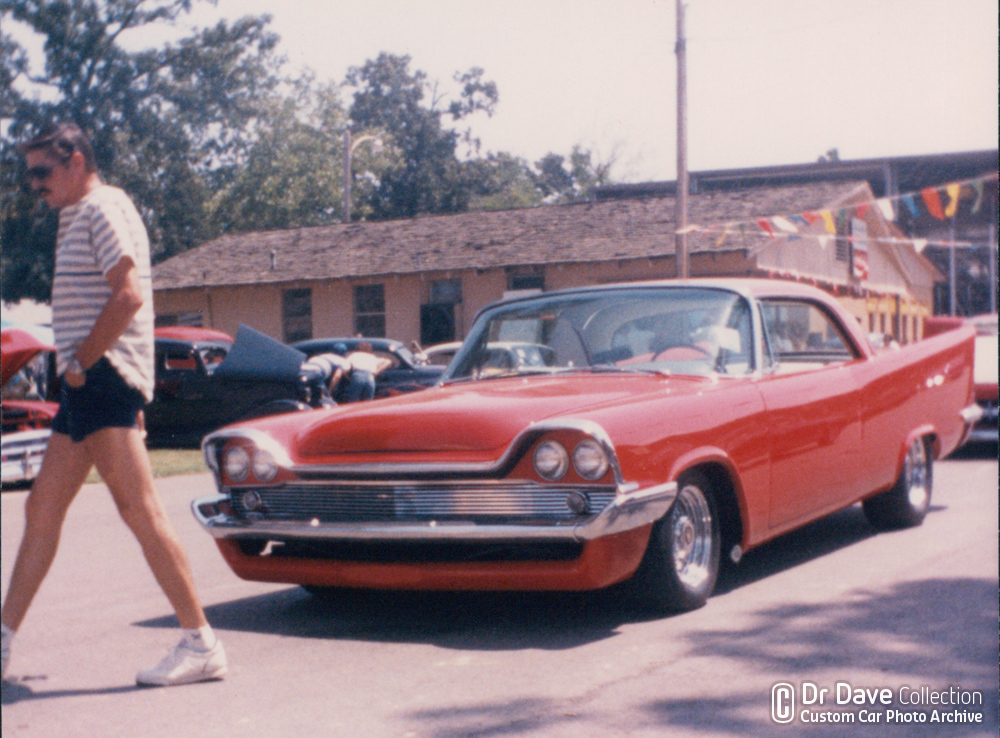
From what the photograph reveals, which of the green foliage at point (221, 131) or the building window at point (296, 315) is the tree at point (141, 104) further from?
the building window at point (296, 315)

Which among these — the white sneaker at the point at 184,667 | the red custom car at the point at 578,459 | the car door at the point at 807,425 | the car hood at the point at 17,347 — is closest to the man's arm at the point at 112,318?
the white sneaker at the point at 184,667

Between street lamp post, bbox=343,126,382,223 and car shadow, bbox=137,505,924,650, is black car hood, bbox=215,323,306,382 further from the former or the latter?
car shadow, bbox=137,505,924,650

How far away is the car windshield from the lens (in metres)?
5.26

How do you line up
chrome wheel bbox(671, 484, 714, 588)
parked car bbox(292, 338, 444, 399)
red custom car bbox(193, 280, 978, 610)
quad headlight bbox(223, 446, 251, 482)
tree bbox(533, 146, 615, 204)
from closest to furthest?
red custom car bbox(193, 280, 978, 610) < chrome wheel bbox(671, 484, 714, 588) < quad headlight bbox(223, 446, 251, 482) < tree bbox(533, 146, 615, 204) < parked car bbox(292, 338, 444, 399)

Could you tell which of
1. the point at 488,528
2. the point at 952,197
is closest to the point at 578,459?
the point at 488,528

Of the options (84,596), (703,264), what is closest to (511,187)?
(84,596)

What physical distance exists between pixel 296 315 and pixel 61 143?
5381 millimetres

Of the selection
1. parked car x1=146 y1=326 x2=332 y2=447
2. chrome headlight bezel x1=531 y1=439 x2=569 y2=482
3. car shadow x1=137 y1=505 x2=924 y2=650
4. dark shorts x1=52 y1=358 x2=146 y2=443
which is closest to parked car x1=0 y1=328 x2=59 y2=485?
parked car x1=146 y1=326 x2=332 y2=447

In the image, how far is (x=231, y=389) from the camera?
33.0 feet

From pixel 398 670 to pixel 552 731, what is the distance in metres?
0.85

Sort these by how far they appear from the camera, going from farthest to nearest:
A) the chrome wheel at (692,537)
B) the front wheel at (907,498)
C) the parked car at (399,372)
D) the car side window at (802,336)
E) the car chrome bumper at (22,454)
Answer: the parked car at (399,372), the car chrome bumper at (22,454), the front wheel at (907,498), the car side window at (802,336), the chrome wheel at (692,537)

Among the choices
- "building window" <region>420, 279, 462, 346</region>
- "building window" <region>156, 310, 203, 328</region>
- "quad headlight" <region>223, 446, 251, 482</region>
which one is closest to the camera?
"quad headlight" <region>223, 446, 251, 482</region>

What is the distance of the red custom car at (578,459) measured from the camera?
160 inches

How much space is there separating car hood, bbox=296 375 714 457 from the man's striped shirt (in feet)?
3.36
